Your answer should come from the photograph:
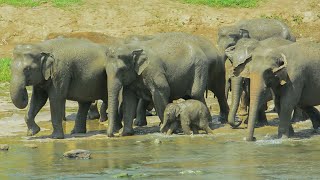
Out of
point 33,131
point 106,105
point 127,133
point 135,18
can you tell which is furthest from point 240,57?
point 135,18

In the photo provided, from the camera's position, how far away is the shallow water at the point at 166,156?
15.6 metres

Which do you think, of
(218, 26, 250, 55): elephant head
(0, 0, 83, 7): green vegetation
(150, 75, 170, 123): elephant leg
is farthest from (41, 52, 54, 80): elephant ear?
(0, 0, 83, 7): green vegetation

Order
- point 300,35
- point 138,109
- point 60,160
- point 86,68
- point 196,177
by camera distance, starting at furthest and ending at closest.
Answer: point 300,35, point 138,109, point 86,68, point 60,160, point 196,177

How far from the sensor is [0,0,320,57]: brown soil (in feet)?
114

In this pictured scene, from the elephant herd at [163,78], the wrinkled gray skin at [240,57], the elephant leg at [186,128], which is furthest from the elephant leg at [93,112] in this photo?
the elephant leg at [186,128]

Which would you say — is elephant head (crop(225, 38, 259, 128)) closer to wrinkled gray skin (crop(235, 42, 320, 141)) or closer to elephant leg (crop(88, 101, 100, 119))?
wrinkled gray skin (crop(235, 42, 320, 141))

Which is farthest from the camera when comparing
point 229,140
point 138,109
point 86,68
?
point 138,109

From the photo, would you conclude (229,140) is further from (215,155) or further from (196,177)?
(196,177)

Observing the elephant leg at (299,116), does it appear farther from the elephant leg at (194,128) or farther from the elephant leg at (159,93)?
the elephant leg at (159,93)

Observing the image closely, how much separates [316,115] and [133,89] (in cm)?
341

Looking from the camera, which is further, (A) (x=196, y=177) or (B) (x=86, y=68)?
(B) (x=86, y=68)

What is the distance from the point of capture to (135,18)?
35594mm

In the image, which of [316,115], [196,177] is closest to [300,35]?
[316,115]

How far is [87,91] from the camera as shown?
20703 millimetres
